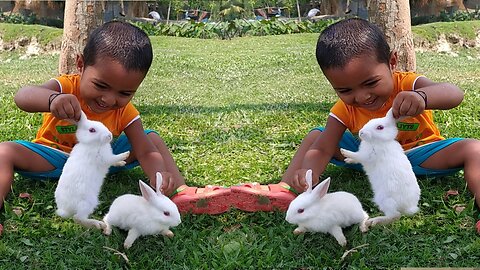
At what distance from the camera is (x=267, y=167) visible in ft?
11.8

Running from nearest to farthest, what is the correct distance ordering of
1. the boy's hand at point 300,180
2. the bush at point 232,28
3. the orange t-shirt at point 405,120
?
1. the boy's hand at point 300,180
2. the orange t-shirt at point 405,120
3. the bush at point 232,28

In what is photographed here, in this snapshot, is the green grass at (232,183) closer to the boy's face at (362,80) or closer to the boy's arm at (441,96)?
the boy's arm at (441,96)

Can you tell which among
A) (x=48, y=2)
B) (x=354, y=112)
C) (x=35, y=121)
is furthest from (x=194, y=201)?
(x=48, y=2)

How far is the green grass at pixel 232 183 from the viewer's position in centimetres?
231

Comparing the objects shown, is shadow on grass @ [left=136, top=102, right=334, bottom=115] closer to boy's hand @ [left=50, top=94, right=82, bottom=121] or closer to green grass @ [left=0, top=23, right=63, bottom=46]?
boy's hand @ [left=50, top=94, right=82, bottom=121]

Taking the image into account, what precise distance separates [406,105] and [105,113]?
158 cm

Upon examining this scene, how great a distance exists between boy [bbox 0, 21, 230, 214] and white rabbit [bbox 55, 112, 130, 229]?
0.40ft

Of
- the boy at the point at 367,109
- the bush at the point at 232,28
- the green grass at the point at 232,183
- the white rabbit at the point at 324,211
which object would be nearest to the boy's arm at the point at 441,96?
the boy at the point at 367,109

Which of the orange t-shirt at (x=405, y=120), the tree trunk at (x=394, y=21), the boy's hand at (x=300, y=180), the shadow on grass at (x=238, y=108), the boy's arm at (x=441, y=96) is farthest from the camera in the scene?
the shadow on grass at (x=238, y=108)

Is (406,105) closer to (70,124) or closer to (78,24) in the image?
(70,124)

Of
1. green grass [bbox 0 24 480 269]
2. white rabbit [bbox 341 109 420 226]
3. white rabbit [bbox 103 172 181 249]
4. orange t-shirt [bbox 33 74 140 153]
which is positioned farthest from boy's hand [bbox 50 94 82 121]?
white rabbit [bbox 341 109 420 226]

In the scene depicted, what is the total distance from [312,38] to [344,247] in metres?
8.53

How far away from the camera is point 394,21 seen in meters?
4.18

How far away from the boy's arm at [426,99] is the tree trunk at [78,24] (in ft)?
8.36
